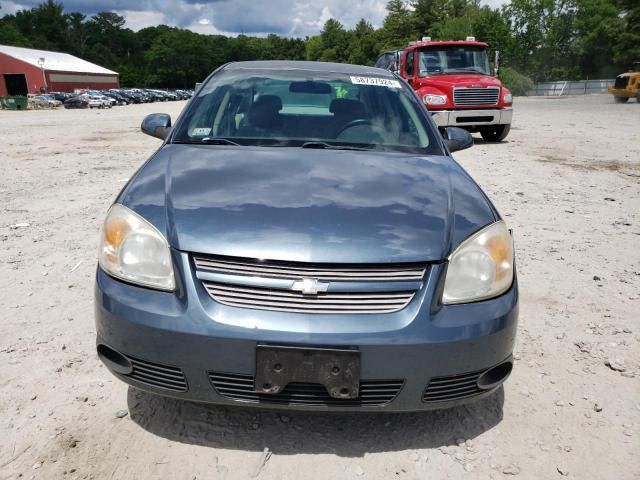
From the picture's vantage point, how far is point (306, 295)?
1797 millimetres

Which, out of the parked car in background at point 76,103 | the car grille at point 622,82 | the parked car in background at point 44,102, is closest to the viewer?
the car grille at point 622,82

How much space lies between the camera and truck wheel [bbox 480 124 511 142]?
1233cm

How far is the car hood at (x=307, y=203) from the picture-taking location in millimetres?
1875

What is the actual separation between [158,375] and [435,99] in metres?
10.7

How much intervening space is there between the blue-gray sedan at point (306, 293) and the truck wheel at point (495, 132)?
1097 cm

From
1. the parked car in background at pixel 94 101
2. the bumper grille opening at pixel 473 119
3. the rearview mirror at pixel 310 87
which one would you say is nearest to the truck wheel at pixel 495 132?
the bumper grille opening at pixel 473 119

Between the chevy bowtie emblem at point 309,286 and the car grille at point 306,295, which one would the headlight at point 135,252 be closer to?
the car grille at point 306,295

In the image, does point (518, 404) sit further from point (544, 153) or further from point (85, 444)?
point (544, 153)

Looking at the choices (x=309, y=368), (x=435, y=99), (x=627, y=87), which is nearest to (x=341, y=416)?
(x=309, y=368)

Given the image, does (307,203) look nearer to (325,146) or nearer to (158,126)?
(325,146)

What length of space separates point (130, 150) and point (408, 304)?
35.6ft

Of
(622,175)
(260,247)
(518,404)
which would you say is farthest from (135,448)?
(622,175)

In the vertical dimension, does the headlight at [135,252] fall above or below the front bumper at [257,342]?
above

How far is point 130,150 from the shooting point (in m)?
11.5
